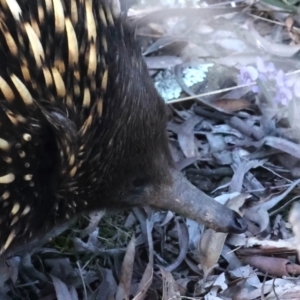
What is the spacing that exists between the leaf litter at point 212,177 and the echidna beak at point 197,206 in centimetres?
18

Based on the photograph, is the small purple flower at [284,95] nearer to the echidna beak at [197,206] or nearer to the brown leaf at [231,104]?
the brown leaf at [231,104]

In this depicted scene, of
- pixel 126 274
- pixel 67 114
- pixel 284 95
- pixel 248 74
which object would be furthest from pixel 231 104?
pixel 67 114

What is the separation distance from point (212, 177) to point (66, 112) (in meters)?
0.98

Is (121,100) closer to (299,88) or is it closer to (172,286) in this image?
(172,286)

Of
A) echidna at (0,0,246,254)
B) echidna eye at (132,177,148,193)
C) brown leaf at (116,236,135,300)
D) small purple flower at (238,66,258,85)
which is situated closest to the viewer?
echidna at (0,0,246,254)

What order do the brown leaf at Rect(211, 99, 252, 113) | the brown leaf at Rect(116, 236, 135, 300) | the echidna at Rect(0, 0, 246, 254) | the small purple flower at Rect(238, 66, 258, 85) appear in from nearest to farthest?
the echidna at Rect(0, 0, 246, 254), the brown leaf at Rect(116, 236, 135, 300), the small purple flower at Rect(238, 66, 258, 85), the brown leaf at Rect(211, 99, 252, 113)

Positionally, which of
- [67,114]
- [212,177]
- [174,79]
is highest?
[67,114]

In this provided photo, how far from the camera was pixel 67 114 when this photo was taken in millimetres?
1712

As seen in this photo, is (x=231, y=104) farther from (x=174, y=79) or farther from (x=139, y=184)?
(x=139, y=184)

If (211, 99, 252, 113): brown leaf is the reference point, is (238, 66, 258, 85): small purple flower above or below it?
above

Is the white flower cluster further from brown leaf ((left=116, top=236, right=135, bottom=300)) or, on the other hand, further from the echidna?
the echidna

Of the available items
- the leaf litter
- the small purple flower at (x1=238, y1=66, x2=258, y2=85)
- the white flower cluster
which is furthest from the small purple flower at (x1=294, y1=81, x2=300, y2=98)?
the white flower cluster

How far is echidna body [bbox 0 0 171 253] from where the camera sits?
166 cm

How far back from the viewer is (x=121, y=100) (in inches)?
69.9
